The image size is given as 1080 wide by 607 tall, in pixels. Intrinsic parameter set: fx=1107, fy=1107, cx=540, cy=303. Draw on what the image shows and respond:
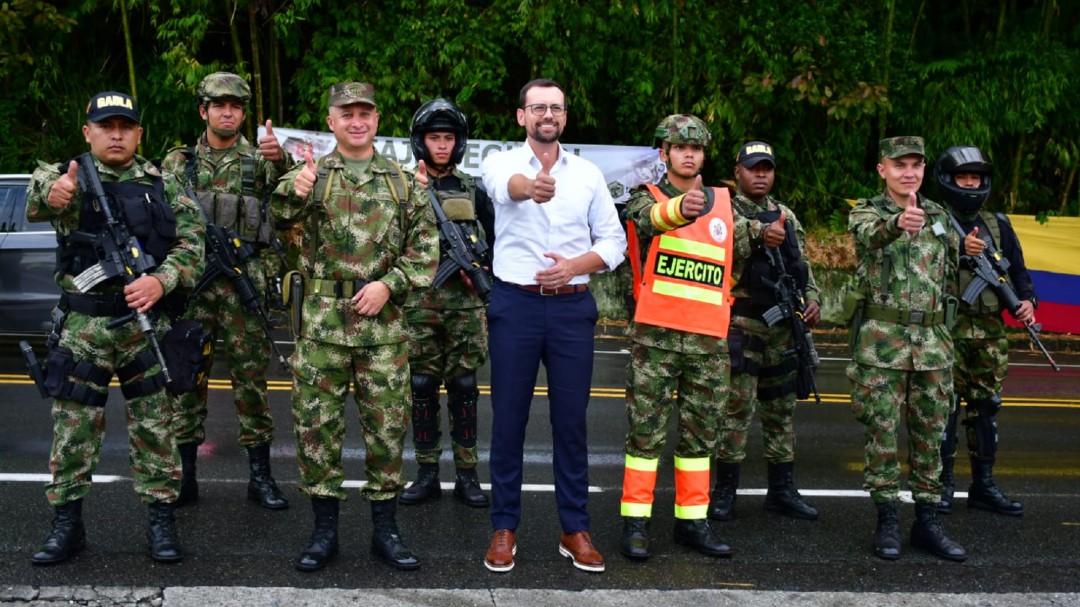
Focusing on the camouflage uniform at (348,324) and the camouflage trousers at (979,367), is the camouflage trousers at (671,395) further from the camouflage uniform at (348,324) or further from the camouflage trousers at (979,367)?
the camouflage trousers at (979,367)

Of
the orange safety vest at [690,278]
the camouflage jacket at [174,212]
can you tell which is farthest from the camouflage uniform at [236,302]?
the orange safety vest at [690,278]

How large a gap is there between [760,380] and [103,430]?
3.51 metres

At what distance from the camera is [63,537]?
4.96 metres

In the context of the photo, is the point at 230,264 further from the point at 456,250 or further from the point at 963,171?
the point at 963,171

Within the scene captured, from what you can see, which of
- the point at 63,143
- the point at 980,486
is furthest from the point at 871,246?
the point at 63,143

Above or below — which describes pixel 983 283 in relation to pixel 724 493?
above

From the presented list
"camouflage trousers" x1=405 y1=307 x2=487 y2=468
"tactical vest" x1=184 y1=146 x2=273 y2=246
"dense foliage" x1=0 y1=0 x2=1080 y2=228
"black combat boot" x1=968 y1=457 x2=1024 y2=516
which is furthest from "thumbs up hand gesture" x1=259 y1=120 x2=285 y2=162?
"dense foliage" x1=0 y1=0 x2=1080 y2=228

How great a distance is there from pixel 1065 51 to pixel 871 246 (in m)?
12.0

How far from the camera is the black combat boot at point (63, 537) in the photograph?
4902 mm

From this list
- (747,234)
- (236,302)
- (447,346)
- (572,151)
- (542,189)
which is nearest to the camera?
(542,189)

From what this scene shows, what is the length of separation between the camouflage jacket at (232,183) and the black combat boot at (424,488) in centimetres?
157

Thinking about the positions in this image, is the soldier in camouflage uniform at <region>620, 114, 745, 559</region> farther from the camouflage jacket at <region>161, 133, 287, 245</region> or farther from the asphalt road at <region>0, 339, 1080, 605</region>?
the camouflage jacket at <region>161, 133, 287, 245</region>

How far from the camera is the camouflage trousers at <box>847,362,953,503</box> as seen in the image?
18.1 ft

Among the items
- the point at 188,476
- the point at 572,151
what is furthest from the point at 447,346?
the point at 572,151
